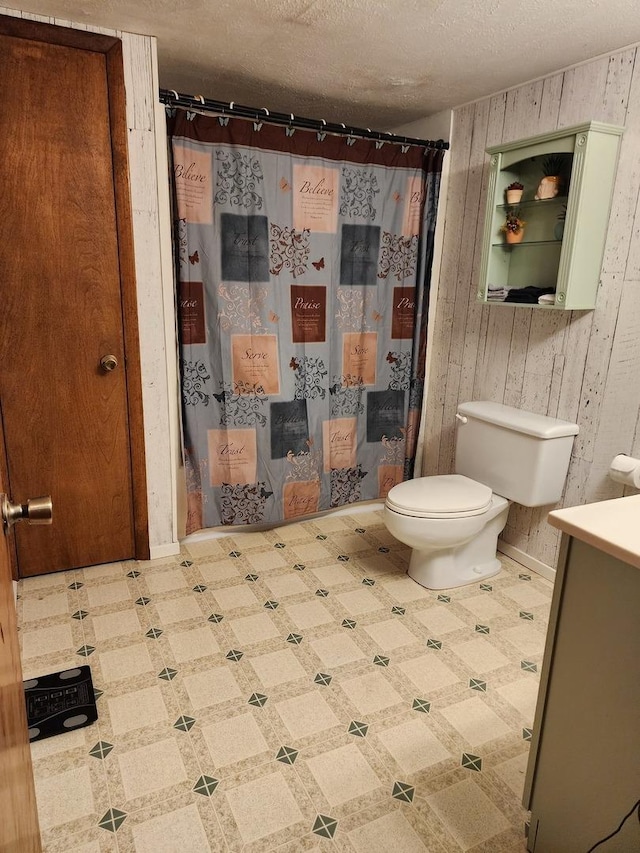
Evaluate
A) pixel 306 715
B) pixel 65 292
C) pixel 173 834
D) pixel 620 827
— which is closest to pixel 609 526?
pixel 620 827

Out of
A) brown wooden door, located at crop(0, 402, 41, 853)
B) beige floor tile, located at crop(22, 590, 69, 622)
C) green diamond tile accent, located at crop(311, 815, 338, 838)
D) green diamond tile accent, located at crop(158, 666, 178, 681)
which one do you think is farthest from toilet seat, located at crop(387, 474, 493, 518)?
brown wooden door, located at crop(0, 402, 41, 853)

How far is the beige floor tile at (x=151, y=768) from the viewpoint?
152 cm

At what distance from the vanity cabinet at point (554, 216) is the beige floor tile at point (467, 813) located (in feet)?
5.51

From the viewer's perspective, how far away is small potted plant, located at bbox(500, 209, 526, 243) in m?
2.48

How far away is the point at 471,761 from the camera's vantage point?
1.62 m

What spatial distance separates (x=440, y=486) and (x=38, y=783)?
1.74 metres

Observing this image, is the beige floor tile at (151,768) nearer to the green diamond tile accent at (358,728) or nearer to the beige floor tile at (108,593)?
the green diamond tile accent at (358,728)

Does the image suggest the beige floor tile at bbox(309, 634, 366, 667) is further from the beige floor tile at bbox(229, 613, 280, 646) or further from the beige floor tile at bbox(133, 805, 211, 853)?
the beige floor tile at bbox(133, 805, 211, 853)

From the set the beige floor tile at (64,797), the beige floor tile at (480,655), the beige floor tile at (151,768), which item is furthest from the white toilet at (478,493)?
the beige floor tile at (64,797)

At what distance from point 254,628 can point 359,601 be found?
46cm

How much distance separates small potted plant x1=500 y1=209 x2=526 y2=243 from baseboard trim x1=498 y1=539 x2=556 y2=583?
1.43 metres

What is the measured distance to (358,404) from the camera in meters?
3.06

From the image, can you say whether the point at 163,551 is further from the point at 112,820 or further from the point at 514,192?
the point at 514,192

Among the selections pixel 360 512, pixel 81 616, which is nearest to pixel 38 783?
pixel 81 616
